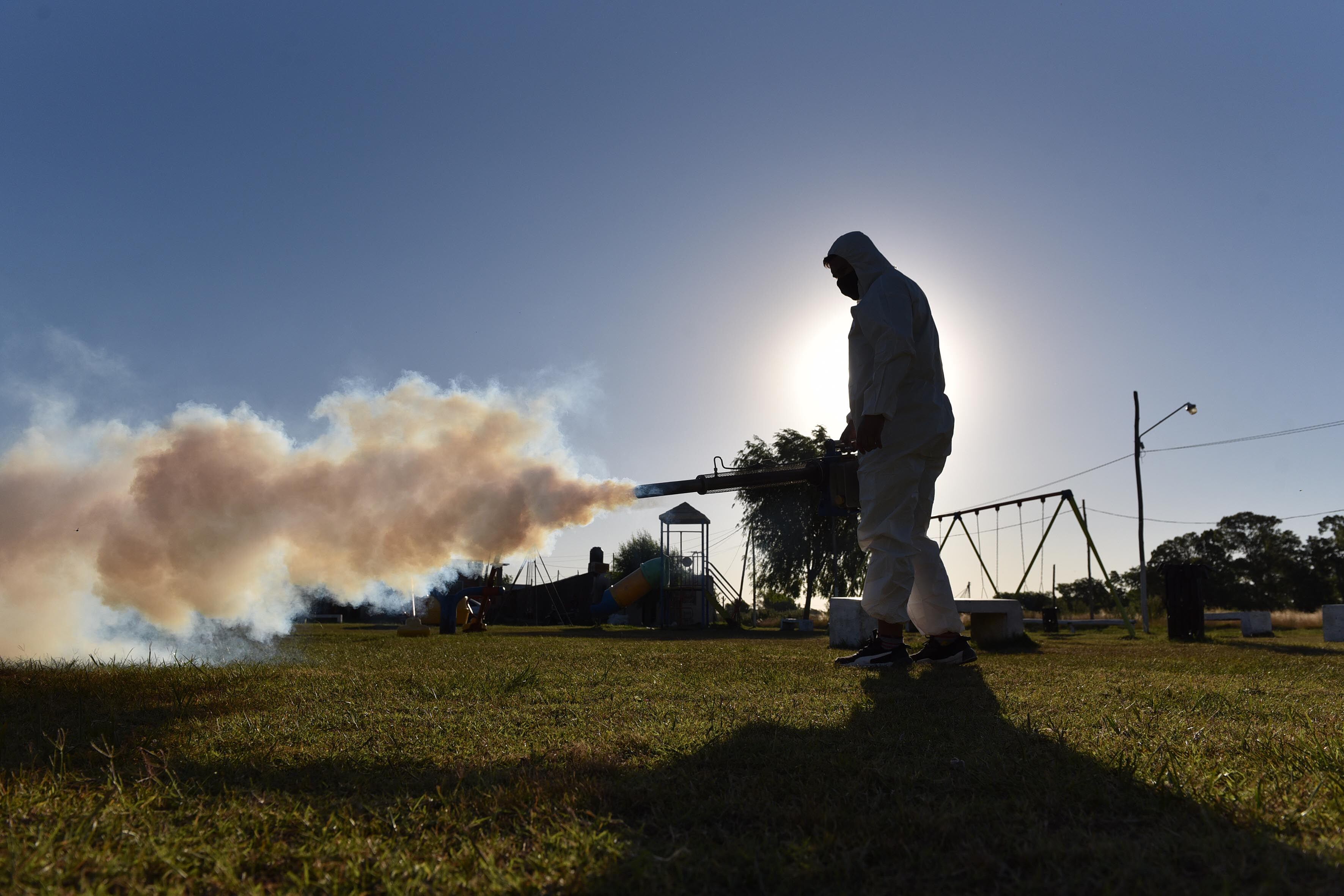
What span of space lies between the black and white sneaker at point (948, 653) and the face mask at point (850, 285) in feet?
10.0

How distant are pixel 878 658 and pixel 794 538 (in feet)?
125

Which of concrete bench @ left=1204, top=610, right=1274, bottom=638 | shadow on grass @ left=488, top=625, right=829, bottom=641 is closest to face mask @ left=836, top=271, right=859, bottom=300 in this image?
shadow on grass @ left=488, top=625, right=829, bottom=641

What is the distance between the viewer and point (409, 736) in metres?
3.04

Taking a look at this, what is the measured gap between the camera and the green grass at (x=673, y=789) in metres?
1.57

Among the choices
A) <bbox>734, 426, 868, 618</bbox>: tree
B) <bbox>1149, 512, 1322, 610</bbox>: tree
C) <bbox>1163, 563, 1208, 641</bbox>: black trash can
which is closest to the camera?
<bbox>1163, 563, 1208, 641</bbox>: black trash can

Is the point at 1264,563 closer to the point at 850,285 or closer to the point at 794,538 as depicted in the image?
the point at 794,538

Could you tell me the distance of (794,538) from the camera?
143 feet

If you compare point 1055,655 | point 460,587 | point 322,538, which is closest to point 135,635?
point 322,538

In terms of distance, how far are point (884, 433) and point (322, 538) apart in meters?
9.25

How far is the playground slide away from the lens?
32.7 meters

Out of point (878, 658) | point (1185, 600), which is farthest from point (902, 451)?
point (1185, 600)

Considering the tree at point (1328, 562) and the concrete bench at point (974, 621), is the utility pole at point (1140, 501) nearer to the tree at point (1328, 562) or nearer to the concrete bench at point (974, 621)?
the concrete bench at point (974, 621)

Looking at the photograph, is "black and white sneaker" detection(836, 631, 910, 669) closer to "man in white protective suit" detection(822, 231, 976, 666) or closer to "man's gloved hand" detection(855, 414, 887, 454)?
"man in white protective suit" detection(822, 231, 976, 666)

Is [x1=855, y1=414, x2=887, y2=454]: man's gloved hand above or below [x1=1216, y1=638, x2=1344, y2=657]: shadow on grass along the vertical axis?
above
